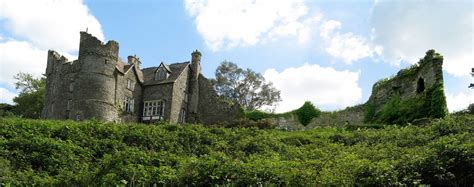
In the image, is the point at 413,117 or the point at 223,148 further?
the point at 413,117

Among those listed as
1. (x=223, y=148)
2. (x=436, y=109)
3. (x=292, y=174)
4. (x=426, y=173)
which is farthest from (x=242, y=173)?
(x=436, y=109)

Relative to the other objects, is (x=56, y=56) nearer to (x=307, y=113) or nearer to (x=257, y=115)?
(x=257, y=115)

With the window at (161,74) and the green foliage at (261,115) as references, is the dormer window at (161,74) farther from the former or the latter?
the green foliage at (261,115)

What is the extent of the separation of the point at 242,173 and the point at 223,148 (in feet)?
31.0

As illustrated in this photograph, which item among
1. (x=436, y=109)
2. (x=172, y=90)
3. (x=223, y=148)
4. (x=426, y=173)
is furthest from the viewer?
(x=172, y=90)

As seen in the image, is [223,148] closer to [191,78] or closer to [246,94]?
[191,78]

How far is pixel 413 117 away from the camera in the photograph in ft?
110

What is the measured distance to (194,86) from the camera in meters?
45.7

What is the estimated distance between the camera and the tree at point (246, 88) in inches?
2174

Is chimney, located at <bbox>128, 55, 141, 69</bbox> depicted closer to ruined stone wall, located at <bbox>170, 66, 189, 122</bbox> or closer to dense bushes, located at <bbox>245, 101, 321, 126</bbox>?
ruined stone wall, located at <bbox>170, 66, 189, 122</bbox>

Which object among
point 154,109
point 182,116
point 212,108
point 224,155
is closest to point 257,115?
point 212,108

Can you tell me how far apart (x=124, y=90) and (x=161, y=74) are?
3.77 metres

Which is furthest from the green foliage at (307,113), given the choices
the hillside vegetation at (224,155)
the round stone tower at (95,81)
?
the round stone tower at (95,81)

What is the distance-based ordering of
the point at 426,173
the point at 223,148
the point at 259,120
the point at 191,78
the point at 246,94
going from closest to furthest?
1. the point at 426,173
2. the point at 223,148
3. the point at 259,120
4. the point at 191,78
5. the point at 246,94
